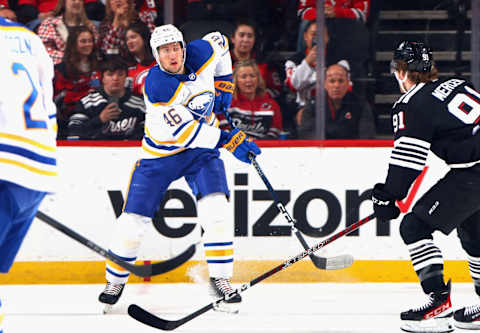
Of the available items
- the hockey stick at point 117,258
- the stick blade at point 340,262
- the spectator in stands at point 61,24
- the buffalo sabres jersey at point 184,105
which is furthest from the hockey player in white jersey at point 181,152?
the spectator in stands at point 61,24

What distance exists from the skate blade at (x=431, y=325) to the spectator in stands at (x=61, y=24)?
2182mm

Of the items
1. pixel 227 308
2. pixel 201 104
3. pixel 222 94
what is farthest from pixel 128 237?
pixel 222 94

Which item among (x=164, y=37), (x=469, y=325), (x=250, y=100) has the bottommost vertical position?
(x=469, y=325)

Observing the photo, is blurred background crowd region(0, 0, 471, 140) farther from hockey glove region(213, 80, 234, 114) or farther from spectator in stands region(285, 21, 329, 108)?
hockey glove region(213, 80, 234, 114)

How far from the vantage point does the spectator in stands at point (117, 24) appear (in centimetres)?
419

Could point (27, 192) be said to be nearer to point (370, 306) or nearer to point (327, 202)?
point (370, 306)

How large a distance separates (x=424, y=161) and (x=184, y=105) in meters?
1.06

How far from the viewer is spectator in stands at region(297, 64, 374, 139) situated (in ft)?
13.6

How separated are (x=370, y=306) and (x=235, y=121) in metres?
1.20

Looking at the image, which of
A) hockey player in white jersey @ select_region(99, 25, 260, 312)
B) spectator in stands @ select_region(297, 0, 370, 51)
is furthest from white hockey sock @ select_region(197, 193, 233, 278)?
spectator in stands @ select_region(297, 0, 370, 51)

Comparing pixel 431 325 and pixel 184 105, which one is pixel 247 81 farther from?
pixel 431 325

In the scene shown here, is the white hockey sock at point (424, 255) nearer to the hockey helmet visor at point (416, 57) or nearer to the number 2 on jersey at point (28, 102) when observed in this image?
the hockey helmet visor at point (416, 57)

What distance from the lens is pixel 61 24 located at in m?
4.18

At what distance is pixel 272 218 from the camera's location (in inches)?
159
